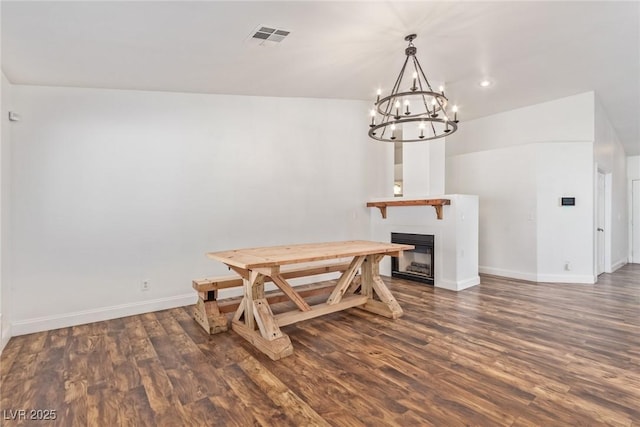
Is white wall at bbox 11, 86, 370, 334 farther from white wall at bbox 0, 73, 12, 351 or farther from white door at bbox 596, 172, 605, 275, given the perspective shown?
white door at bbox 596, 172, 605, 275

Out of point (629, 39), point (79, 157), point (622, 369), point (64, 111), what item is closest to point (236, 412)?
point (622, 369)

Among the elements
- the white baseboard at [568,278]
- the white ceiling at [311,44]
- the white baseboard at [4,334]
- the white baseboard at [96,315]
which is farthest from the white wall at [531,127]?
the white baseboard at [4,334]

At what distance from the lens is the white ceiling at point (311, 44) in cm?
245

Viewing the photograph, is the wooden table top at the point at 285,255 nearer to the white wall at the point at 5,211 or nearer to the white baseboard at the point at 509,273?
the white wall at the point at 5,211

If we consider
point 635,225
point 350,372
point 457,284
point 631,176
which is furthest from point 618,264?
point 350,372

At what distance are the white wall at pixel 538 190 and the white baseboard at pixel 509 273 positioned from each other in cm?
1

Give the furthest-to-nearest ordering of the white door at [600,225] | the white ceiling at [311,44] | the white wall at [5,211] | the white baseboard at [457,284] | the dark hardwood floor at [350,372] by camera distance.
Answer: the white door at [600,225] < the white baseboard at [457,284] < the white wall at [5,211] < the white ceiling at [311,44] < the dark hardwood floor at [350,372]

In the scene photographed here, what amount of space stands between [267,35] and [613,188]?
736 centimetres

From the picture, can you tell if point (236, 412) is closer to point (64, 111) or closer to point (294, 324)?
point (294, 324)

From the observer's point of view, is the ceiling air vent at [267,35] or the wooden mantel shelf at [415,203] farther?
the wooden mantel shelf at [415,203]

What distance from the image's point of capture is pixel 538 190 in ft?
16.9

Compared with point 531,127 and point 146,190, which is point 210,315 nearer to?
point 146,190

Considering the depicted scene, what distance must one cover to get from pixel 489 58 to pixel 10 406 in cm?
516

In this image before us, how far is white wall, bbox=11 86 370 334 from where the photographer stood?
3.28 metres
